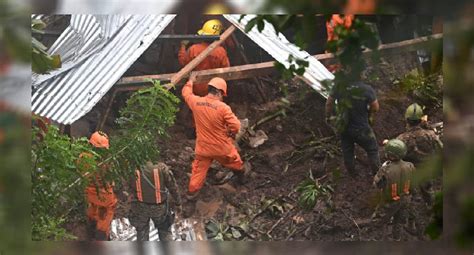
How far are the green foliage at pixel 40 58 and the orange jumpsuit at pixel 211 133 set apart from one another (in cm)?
78

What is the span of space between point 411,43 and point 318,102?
24.5 inches

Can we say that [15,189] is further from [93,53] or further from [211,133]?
[211,133]

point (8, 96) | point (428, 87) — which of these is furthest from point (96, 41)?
point (428, 87)

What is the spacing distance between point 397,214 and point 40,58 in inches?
89.1

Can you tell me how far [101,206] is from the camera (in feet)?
16.3

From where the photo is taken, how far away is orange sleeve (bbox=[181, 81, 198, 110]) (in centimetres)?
480

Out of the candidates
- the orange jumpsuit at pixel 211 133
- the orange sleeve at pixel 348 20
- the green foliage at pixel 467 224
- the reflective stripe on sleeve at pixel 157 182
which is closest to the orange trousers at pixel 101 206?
the reflective stripe on sleeve at pixel 157 182

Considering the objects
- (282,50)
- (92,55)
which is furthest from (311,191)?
(92,55)

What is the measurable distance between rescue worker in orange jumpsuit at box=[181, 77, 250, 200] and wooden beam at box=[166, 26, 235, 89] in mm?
62

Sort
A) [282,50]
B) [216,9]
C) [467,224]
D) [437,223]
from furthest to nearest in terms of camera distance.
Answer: [216,9] < [282,50] < [437,223] < [467,224]

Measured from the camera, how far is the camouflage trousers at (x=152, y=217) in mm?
4922

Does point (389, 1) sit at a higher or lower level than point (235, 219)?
higher

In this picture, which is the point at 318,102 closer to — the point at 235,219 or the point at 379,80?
the point at 379,80

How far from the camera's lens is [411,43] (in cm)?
438
